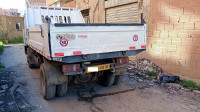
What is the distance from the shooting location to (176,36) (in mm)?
5266

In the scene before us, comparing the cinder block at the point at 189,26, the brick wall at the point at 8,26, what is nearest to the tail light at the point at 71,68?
the cinder block at the point at 189,26

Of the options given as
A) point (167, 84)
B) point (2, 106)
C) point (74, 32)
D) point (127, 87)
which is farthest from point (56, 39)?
point (167, 84)

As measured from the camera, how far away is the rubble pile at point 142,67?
5.90 m

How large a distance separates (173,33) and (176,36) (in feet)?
0.52

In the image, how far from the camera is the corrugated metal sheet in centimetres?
720

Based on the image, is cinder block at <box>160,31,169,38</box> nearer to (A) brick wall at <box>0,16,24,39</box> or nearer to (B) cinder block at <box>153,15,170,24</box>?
(B) cinder block at <box>153,15,170,24</box>

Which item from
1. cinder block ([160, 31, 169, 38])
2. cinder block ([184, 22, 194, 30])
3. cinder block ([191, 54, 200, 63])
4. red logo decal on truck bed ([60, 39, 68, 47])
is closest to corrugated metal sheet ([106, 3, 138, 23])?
cinder block ([160, 31, 169, 38])

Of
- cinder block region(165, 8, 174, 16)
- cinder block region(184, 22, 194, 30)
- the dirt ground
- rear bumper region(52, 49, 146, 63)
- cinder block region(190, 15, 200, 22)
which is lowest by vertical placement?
the dirt ground

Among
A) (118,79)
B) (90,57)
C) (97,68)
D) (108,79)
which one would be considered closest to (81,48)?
(90,57)

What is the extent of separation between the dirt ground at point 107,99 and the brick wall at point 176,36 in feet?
3.28

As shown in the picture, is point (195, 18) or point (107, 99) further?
point (195, 18)

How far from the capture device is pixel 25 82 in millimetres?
5148

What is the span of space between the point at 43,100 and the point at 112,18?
19.9 ft

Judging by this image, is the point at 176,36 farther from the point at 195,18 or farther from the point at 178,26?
the point at 195,18
